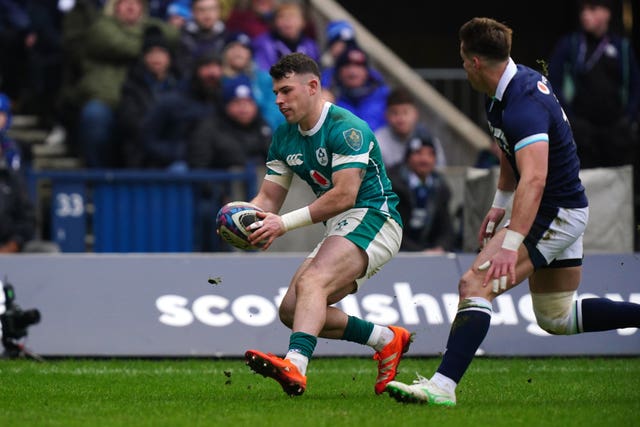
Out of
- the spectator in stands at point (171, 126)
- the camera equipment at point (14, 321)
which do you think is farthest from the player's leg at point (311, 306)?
the spectator in stands at point (171, 126)

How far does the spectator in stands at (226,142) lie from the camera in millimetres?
13977

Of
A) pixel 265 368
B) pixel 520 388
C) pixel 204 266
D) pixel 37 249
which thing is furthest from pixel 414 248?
pixel 265 368

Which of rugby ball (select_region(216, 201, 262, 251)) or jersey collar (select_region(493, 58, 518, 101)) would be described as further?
rugby ball (select_region(216, 201, 262, 251))

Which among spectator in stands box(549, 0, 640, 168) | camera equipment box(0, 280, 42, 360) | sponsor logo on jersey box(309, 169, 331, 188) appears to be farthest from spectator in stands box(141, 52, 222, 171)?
sponsor logo on jersey box(309, 169, 331, 188)

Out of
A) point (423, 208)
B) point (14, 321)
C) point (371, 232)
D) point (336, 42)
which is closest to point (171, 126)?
point (336, 42)

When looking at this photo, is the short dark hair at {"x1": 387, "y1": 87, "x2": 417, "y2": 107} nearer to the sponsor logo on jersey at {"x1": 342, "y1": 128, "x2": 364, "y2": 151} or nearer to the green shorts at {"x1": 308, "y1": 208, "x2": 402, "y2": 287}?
the green shorts at {"x1": 308, "y1": 208, "x2": 402, "y2": 287}

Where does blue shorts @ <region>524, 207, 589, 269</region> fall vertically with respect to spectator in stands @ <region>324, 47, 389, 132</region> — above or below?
above

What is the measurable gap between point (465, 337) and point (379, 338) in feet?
4.18

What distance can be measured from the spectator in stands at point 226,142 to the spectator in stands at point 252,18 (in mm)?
1709

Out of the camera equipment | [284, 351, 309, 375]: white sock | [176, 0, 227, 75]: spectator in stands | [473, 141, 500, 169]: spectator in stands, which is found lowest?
the camera equipment

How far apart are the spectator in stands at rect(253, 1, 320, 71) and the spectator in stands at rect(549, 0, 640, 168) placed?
2918 mm

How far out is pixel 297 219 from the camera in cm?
864

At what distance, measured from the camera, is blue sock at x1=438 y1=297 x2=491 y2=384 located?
26.2ft

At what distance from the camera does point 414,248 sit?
45.7ft
